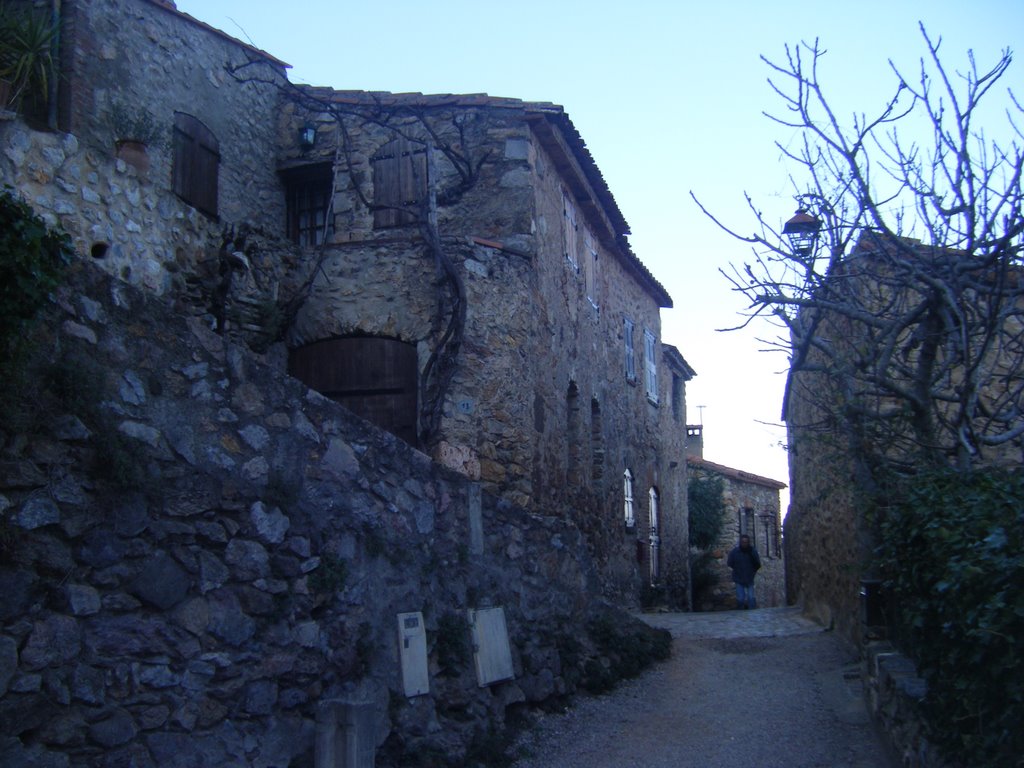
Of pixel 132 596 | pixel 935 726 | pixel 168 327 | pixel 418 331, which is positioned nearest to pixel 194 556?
pixel 132 596

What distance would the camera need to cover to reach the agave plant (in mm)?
7715

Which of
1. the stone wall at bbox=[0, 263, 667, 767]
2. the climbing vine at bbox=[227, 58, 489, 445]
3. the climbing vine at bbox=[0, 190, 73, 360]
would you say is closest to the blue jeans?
the climbing vine at bbox=[227, 58, 489, 445]

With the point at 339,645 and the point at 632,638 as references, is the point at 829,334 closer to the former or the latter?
the point at 632,638

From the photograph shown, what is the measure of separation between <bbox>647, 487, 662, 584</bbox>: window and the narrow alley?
6.69 m

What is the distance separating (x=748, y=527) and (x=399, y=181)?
16924 millimetres

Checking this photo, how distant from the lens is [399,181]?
36.2 ft

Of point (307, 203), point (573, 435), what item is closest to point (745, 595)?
point (573, 435)

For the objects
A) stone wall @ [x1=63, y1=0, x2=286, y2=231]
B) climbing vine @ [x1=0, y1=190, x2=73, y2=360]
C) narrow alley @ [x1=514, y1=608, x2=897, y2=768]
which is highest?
stone wall @ [x1=63, y1=0, x2=286, y2=231]

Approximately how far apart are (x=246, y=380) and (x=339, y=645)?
145cm

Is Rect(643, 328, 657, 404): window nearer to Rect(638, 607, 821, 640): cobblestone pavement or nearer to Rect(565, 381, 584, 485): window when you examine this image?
Rect(638, 607, 821, 640): cobblestone pavement

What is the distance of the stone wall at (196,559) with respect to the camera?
149 inches

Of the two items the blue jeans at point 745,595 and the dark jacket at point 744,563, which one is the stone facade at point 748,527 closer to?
the blue jeans at point 745,595

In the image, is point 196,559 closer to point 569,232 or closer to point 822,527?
point 822,527

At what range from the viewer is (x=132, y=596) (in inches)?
162
